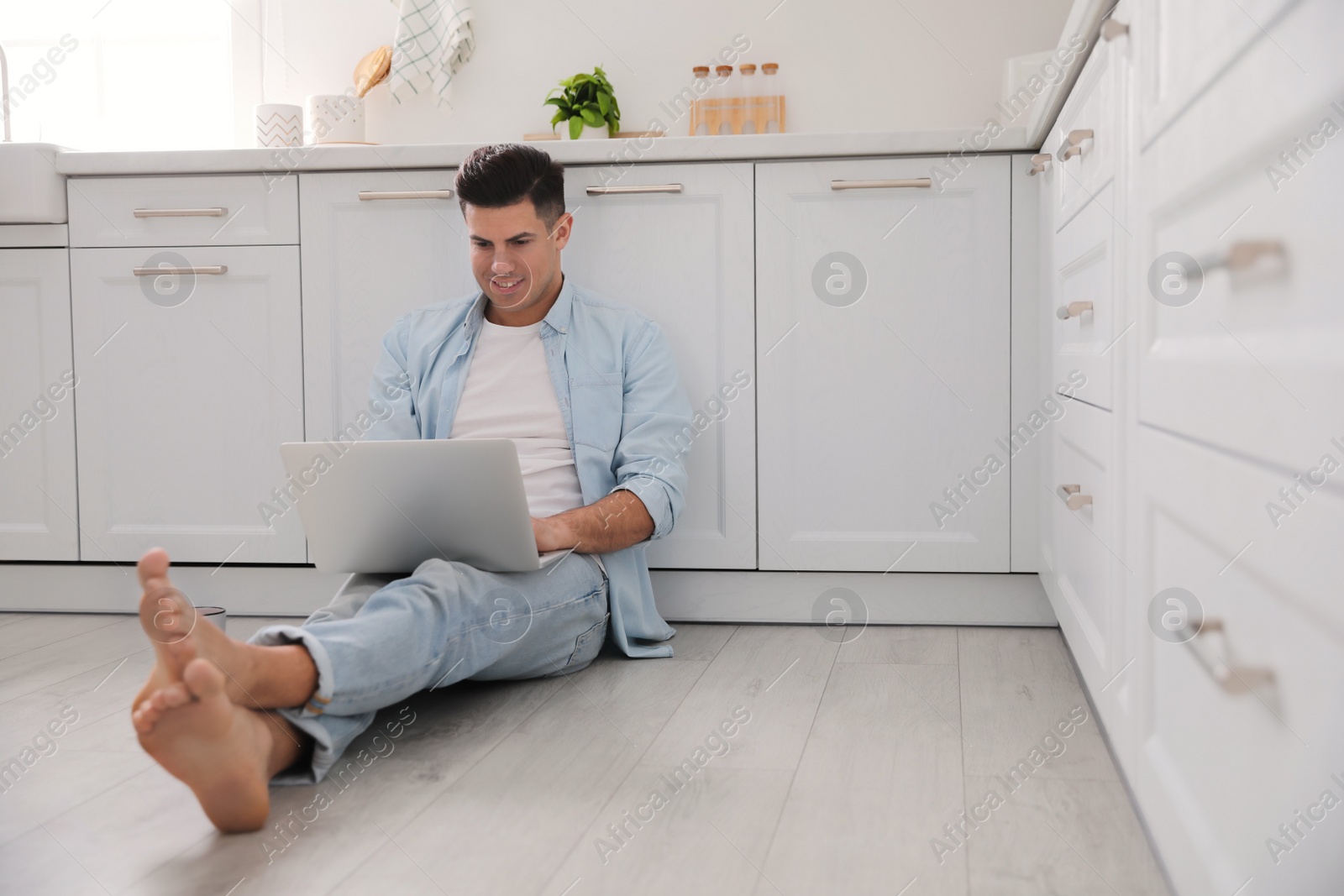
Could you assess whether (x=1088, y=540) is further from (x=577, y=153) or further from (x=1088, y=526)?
(x=577, y=153)

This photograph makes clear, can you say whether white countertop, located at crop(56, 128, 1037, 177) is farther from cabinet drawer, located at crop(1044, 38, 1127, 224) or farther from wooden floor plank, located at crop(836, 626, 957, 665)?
wooden floor plank, located at crop(836, 626, 957, 665)

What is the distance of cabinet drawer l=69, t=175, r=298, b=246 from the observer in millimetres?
2227

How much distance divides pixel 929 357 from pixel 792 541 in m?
0.45

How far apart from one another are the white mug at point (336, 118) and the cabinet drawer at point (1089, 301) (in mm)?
1721

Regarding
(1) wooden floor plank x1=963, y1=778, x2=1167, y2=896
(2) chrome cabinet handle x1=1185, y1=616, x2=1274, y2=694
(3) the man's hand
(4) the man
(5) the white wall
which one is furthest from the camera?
(5) the white wall

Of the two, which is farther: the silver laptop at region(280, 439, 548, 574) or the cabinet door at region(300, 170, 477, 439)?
the cabinet door at region(300, 170, 477, 439)

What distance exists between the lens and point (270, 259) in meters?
2.23

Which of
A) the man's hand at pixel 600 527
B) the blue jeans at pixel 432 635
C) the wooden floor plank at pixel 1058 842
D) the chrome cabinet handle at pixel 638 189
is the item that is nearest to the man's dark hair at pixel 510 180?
the chrome cabinet handle at pixel 638 189

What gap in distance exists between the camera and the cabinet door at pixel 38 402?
2.29 metres

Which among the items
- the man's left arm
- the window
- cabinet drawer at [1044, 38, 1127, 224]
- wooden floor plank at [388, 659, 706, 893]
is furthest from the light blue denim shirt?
the window

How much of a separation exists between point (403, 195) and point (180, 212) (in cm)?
48

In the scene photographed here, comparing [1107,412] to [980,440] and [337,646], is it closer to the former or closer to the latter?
[980,440]

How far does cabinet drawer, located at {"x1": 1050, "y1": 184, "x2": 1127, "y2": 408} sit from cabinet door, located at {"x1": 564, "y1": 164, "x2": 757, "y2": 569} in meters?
0.62

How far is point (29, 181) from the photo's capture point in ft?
7.30
